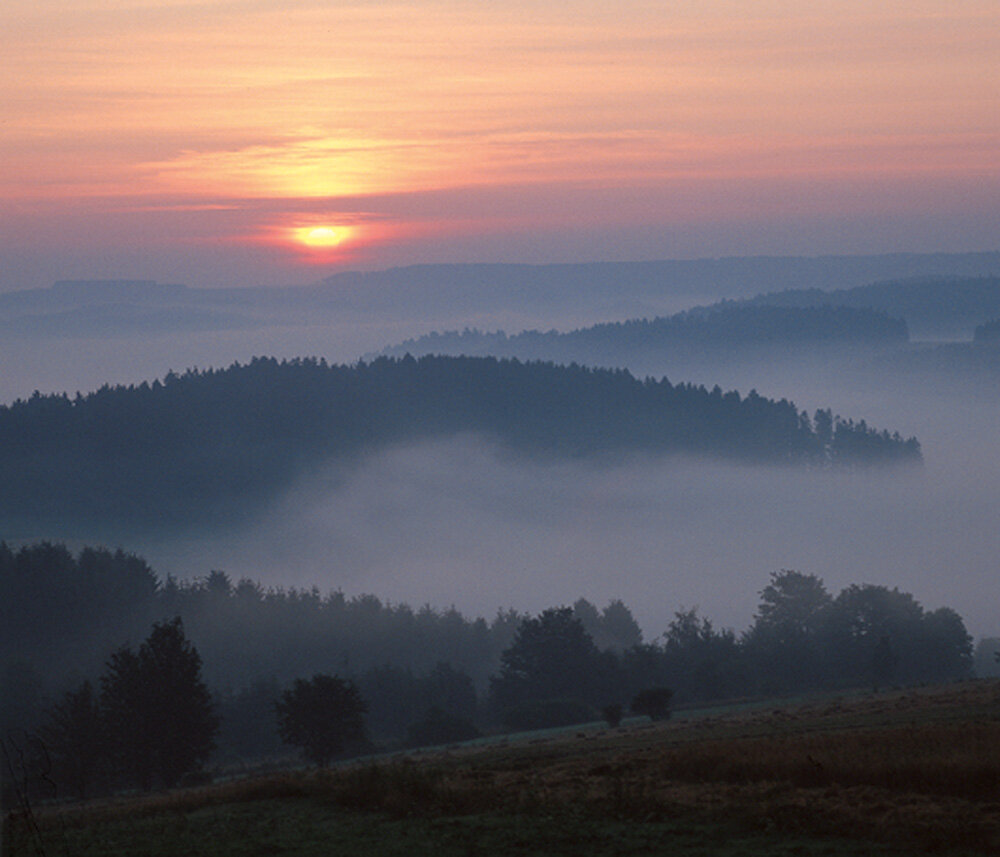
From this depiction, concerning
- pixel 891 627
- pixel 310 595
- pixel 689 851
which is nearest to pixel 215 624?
pixel 310 595

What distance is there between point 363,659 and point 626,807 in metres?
115

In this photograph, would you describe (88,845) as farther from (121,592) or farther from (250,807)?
(121,592)

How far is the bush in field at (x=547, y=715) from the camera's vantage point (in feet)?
296

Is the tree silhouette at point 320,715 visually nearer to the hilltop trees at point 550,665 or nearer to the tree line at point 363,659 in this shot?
the tree line at point 363,659

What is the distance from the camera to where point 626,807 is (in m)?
28.5

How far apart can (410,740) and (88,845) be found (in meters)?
54.4

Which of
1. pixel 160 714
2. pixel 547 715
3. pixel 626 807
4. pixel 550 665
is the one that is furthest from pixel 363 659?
pixel 626 807

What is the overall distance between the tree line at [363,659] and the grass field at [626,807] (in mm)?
26277

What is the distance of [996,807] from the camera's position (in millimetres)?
24906

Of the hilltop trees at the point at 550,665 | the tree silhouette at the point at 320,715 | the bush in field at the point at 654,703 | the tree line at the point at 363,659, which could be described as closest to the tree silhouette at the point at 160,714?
the tree line at the point at 363,659

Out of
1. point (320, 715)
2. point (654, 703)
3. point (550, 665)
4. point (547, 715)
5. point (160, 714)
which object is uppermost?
point (160, 714)

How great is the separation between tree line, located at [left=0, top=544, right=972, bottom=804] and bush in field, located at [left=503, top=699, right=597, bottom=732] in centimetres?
15

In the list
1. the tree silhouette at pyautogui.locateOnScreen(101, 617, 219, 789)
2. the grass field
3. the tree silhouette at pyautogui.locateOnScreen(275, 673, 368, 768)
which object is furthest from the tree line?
the grass field

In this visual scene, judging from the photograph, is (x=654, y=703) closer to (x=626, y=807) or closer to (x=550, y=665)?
(x=550, y=665)
